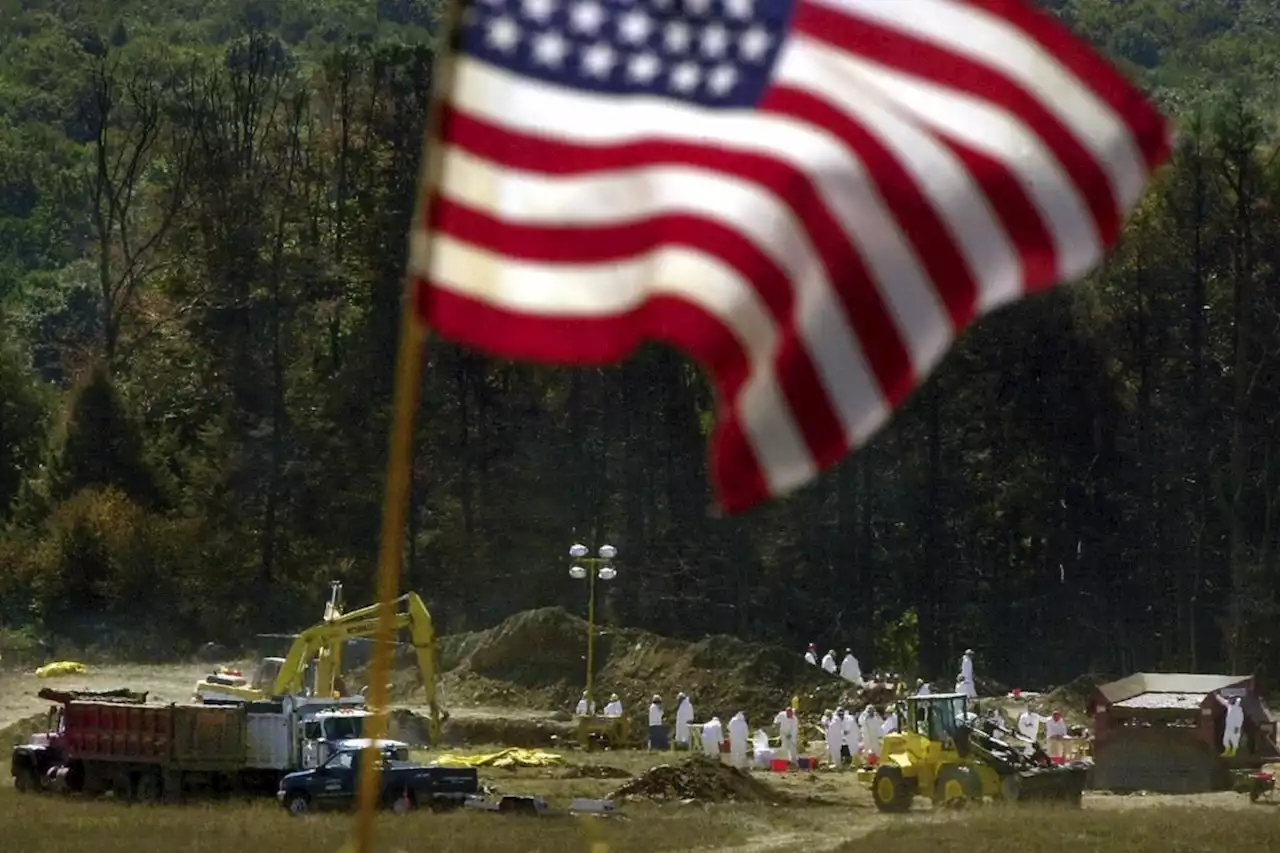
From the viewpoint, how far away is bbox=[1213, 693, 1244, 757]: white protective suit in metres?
38.0

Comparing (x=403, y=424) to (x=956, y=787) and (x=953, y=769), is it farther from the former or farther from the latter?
(x=953, y=769)

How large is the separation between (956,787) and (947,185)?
27.3 m

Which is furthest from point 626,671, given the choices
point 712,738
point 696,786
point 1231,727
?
point 696,786

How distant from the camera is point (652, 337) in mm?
6703

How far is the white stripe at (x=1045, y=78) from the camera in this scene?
6570 mm

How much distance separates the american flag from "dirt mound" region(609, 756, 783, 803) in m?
27.5

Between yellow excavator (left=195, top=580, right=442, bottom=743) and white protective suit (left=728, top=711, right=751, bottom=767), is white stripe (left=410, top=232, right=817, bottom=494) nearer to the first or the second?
yellow excavator (left=195, top=580, right=442, bottom=743)

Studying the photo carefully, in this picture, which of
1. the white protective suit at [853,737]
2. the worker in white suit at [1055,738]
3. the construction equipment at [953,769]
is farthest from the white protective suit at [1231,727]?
the white protective suit at [853,737]

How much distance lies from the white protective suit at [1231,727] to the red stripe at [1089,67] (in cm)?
3269

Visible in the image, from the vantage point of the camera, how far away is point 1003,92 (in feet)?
21.7

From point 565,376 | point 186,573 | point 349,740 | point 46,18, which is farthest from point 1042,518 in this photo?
point 46,18

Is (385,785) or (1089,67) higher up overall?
(1089,67)

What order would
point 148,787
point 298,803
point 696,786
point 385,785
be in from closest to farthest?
point 385,785
point 298,803
point 148,787
point 696,786

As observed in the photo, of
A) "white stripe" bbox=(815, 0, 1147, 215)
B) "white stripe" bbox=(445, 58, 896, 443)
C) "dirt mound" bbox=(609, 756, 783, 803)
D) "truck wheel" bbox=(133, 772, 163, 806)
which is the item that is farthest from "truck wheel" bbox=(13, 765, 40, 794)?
"white stripe" bbox=(815, 0, 1147, 215)
